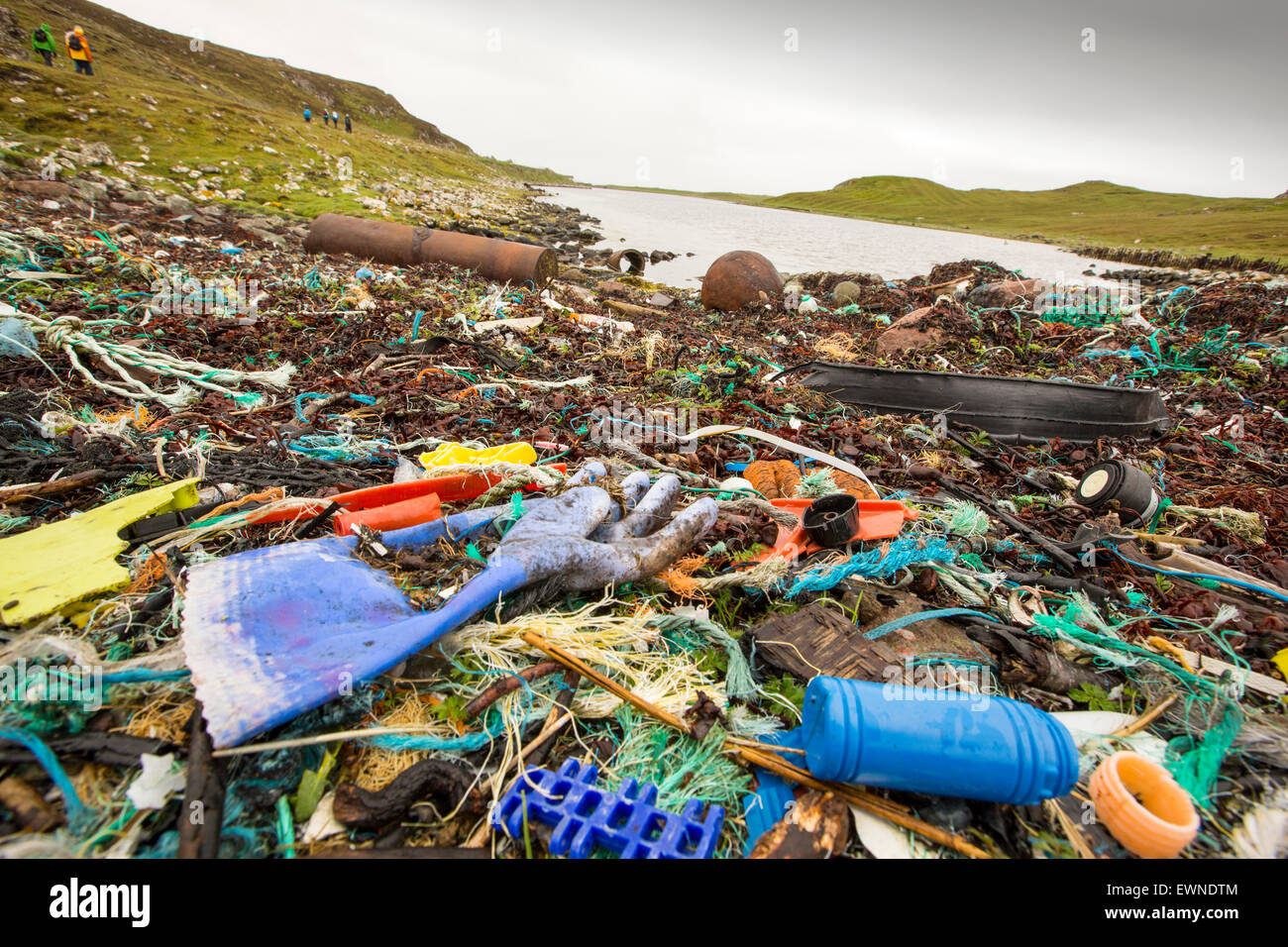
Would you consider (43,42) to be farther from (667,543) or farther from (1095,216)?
(1095,216)

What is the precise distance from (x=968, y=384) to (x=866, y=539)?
3167 millimetres

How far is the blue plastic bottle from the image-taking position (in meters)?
1.50

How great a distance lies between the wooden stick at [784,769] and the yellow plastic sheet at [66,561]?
1.61m

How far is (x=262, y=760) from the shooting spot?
156 cm

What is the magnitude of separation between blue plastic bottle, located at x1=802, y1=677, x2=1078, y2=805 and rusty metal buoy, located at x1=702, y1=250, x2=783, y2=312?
33.6 ft

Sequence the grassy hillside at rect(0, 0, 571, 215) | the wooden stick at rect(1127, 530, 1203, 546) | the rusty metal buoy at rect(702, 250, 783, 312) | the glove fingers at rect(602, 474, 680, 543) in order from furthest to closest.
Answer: the grassy hillside at rect(0, 0, 571, 215), the rusty metal buoy at rect(702, 250, 783, 312), the wooden stick at rect(1127, 530, 1203, 546), the glove fingers at rect(602, 474, 680, 543)

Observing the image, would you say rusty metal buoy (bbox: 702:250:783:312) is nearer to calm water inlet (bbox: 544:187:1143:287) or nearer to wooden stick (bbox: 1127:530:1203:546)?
calm water inlet (bbox: 544:187:1143:287)

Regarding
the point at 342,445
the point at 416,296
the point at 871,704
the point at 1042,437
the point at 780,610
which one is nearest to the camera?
the point at 871,704

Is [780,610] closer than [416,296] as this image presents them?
Yes

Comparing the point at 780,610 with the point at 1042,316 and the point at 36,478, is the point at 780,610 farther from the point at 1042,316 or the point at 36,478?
the point at 1042,316

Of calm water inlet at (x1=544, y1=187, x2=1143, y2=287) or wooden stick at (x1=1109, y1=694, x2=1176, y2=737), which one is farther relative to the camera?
calm water inlet at (x1=544, y1=187, x2=1143, y2=287)

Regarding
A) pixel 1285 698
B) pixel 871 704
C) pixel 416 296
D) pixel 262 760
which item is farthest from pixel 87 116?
pixel 1285 698

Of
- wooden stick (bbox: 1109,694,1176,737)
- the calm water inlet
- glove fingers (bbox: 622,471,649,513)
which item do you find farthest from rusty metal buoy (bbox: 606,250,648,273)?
wooden stick (bbox: 1109,694,1176,737)
